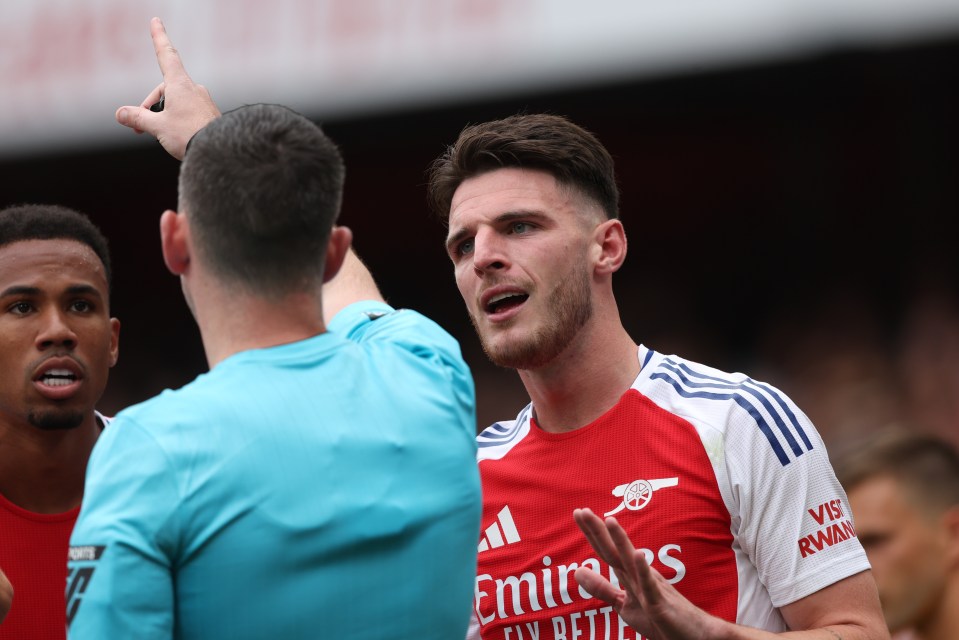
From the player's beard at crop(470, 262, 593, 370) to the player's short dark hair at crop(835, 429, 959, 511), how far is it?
159 centimetres

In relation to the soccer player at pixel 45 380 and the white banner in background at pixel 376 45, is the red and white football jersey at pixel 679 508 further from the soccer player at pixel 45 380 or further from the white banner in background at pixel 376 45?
the white banner in background at pixel 376 45

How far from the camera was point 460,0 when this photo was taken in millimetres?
9422

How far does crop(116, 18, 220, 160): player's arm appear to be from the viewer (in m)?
3.21

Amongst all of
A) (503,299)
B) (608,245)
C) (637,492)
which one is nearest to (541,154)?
(608,245)

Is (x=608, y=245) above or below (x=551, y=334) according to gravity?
above

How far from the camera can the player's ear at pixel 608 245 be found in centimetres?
396

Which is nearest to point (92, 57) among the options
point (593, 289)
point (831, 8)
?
point (831, 8)

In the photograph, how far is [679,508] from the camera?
11.5ft

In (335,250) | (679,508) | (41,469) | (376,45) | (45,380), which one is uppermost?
(376,45)

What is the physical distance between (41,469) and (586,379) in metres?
1.60

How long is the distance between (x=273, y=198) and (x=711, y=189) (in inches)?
407

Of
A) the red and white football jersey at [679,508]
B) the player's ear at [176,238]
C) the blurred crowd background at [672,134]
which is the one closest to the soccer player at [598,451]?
the red and white football jersey at [679,508]

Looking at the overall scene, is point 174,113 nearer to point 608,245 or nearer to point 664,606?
point 608,245

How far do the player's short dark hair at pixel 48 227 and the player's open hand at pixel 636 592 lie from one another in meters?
1.93
